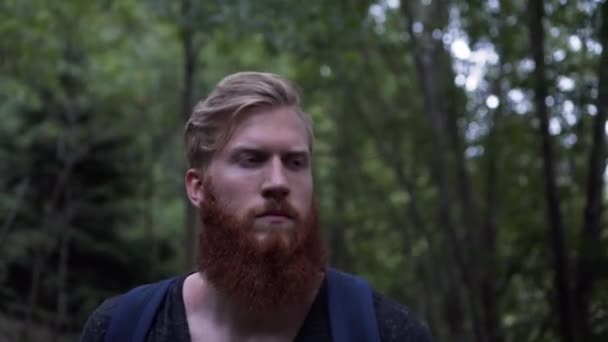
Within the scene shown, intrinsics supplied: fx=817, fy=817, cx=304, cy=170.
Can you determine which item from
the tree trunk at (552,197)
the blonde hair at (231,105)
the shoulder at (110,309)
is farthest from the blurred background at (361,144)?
the shoulder at (110,309)

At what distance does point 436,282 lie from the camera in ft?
60.2

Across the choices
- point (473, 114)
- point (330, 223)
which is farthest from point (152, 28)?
point (473, 114)

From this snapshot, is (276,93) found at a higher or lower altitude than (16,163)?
higher

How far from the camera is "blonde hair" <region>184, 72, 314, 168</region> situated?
247cm

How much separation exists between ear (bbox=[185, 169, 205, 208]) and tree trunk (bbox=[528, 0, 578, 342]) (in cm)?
461

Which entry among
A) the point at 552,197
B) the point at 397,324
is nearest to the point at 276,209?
the point at 397,324

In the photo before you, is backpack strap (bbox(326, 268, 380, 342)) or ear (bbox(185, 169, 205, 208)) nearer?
backpack strap (bbox(326, 268, 380, 342))

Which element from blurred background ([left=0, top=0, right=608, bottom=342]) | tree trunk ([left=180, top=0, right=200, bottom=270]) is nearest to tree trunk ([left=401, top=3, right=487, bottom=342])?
blurred background ([left=0, top=0, right=608, bottom=342])

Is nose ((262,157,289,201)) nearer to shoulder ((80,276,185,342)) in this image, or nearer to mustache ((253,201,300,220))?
mustache ((253,201,300,220))

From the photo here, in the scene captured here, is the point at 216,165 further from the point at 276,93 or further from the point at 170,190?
the point at 170,190

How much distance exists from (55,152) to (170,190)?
27.0ft

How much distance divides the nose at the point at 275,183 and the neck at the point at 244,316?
331 millimetres

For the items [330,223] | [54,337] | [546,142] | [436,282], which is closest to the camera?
[546,142]

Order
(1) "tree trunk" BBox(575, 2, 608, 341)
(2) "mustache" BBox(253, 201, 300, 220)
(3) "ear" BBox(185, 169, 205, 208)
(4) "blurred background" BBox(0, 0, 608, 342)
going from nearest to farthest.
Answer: (2) "mustache" BBox(253, 201, 300, 220), (3) "ear" BBox(185, 169, 205, 208), (1) "tree trunk" BBox(575, 2, 608, 341), (4) "blurred background" BBox(0, 0, 608, 342)
